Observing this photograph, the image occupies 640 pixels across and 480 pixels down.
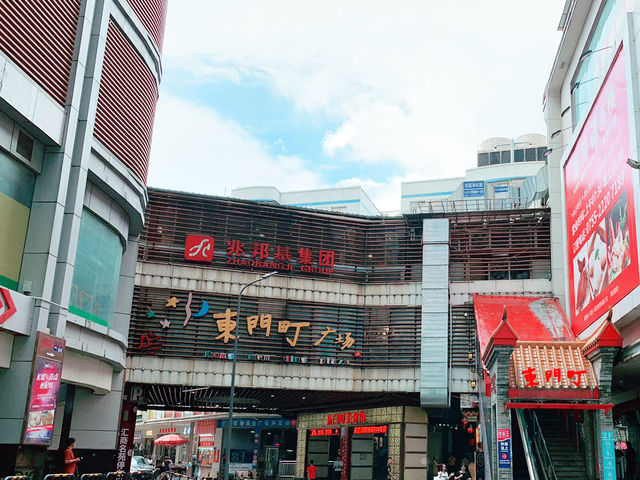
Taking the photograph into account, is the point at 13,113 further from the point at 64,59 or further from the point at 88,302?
the point at 88,302

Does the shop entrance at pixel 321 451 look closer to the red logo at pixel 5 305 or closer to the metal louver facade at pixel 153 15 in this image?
the metal louver facade at pixel 153 15

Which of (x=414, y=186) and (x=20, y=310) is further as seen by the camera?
(x=414, y=186)

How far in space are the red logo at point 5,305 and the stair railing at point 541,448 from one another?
1789 centimetres

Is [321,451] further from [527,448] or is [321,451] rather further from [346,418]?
[527,448]

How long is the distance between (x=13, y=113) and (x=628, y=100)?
17.5m

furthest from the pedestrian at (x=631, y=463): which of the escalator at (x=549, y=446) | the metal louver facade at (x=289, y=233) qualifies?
the metal louver facade at (x=289, y=233)

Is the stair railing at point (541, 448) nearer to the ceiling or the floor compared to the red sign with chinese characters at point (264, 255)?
nearer to the floor

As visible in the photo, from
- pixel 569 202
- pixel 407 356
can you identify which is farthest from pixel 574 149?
pixel 407 356

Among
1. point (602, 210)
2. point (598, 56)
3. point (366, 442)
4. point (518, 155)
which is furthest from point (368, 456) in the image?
point (518, 155)

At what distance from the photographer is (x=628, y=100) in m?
21.3

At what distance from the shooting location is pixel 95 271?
83.5ft

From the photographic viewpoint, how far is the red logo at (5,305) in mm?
18336

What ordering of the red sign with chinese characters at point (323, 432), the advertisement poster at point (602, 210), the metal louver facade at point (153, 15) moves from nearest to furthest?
the advertisement poster at point (602, 210)
the metal louver facade at point (153, 15)
the red sign with chinese characters at point (323, 432)

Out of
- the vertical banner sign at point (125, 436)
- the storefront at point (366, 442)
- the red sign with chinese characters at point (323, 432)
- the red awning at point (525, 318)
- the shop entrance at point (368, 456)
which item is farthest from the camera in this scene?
the red sign with chinese characters at point (323, 432)
